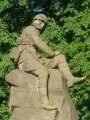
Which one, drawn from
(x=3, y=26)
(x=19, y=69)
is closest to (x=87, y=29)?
(x=3, y=26)

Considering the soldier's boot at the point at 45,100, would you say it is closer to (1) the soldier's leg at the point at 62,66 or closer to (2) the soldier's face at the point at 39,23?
(1) the soldier's leg at the point at 62,66

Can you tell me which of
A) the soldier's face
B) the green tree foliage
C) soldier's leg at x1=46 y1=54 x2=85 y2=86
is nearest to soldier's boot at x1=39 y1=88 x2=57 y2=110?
soldier's leg at x1=46 y1=54 x2=85 y2=86

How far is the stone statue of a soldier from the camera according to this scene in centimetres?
980

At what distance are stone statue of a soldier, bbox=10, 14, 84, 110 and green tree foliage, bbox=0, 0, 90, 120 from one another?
6.89m

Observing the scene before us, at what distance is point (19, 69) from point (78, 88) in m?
7.65

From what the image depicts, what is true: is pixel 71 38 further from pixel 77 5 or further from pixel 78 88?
pixel 78 88

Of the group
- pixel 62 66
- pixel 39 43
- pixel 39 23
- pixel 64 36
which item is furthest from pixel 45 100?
pixel 64 36

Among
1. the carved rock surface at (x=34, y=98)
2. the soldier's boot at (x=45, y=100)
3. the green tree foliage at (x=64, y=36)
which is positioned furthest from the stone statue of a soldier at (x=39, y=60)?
the green tree foliage at (x=64, y=36)

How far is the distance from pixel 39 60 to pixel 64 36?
30.1 ft

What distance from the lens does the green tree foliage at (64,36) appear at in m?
17.8

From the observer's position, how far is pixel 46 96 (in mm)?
9734

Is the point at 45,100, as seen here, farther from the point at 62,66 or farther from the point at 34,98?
the point at 62,66

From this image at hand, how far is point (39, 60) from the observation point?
10156 millimetres

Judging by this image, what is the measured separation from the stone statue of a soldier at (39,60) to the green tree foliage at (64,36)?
6886mm
